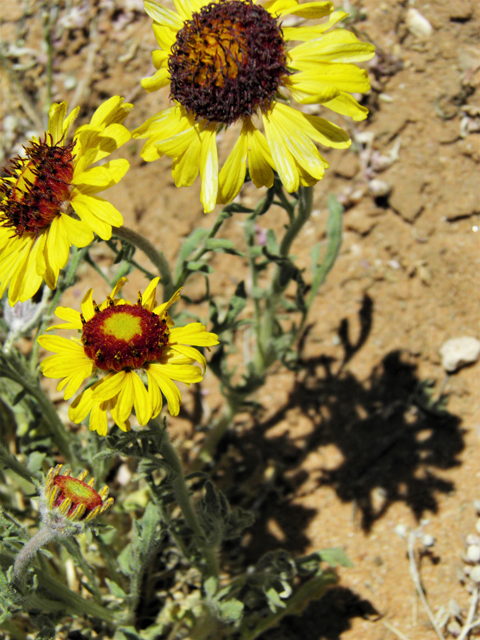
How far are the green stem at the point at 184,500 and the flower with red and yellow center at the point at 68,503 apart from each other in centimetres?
35

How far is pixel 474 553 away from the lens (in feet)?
10.9

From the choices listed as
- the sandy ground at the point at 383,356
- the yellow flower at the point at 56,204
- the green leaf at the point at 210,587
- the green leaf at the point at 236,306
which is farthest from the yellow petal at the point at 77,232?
the sandy ground at the point at 383,356

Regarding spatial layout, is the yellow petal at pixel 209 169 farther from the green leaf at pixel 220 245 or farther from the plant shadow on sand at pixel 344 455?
the plant shadow on sand at pixel 344 455

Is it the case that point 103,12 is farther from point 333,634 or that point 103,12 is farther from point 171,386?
point 333,634

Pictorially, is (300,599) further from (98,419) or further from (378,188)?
(378,188)

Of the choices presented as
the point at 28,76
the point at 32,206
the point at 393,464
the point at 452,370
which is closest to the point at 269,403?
the point at 393,464

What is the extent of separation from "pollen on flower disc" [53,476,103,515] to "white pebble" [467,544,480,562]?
2348 mm

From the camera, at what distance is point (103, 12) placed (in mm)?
5250

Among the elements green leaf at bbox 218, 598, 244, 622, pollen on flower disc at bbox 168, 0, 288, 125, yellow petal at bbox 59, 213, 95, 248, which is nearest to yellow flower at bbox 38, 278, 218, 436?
yellow petal at bbox 59, 213, 95, 248

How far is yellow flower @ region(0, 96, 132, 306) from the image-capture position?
2.16 meters

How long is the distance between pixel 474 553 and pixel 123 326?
2.51 m

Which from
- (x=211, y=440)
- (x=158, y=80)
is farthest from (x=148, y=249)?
(x=211, y=440)

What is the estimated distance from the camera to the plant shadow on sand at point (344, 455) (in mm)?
3674

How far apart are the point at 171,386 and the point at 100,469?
3.56 ft
